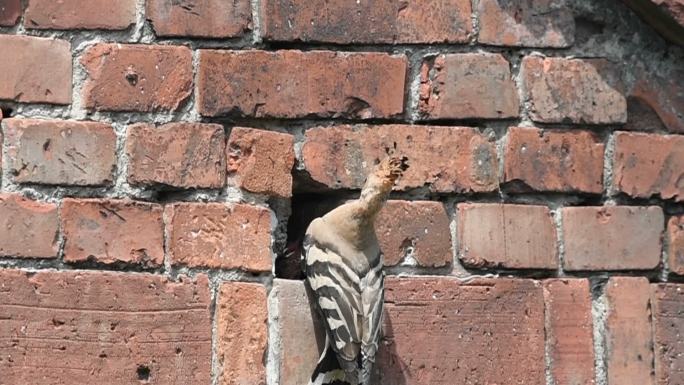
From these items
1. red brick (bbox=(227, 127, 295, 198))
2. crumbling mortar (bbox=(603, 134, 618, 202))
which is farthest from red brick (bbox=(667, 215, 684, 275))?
red brick (bbox=(227, 127, 295, 198))

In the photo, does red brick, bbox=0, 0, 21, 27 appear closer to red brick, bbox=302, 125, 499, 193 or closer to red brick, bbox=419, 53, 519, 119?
red brick, bbox=302, 125, 499, 193

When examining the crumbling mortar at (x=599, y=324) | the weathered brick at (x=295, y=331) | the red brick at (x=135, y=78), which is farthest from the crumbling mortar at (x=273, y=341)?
the crumbling mortar at (x=599, y=324)

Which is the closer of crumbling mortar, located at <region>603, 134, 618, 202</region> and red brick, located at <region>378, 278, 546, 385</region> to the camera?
red brick, located at <region>378, 278, 546, 385</region>

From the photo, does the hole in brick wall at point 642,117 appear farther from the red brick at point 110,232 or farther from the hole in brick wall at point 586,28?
the red brick at point 110,232

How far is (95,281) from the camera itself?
309 cm

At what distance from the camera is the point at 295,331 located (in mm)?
3150

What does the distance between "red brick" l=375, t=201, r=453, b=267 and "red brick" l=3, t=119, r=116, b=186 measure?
60 centimetres

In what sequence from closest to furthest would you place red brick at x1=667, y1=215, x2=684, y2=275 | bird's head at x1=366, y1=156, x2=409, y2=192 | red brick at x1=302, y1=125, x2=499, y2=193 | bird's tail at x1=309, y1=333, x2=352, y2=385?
bird's head at x1=366, y1=156, x2=409, y2=192 → bird's tail at x1=309, y1=333, x2=352, y2=385 → red brick at x1=302, y1=125, x2=499, y2=193 → red brick at x1=667, y1=215, x2=684, y2=275

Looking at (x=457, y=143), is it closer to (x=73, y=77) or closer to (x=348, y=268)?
(x=348, y=268)

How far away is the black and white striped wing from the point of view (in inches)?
119

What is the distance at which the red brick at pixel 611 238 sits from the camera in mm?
3287

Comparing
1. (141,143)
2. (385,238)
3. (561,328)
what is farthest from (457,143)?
(141,143)

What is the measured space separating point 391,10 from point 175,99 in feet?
1.69

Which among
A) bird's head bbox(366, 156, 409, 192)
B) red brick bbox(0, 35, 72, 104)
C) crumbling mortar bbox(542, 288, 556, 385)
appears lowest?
crumbling mortar bbox(542, 288, 556, 385)
